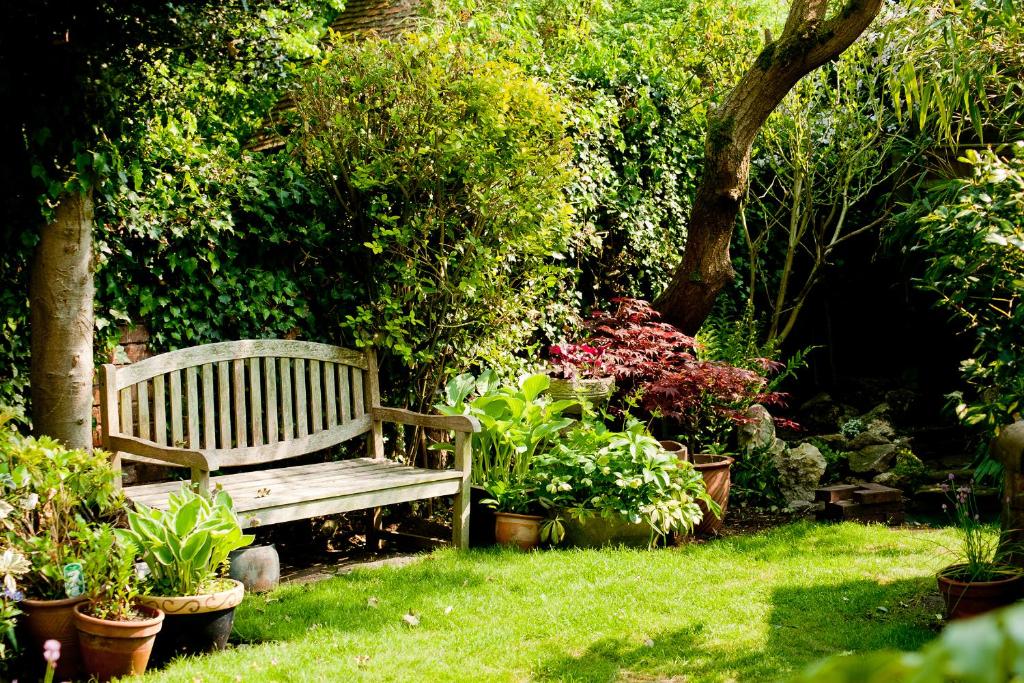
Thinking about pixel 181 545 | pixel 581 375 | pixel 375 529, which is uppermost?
pixel 581 375

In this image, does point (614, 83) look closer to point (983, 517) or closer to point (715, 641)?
point (983, 517)

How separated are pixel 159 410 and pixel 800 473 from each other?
491cm

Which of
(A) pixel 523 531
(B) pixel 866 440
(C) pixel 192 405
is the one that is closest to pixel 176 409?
(C) pixel 192 405

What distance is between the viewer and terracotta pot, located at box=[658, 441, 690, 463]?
623 centimetres

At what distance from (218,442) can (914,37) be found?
5.26 m

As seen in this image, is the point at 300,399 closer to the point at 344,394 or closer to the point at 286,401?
the point at 286,401

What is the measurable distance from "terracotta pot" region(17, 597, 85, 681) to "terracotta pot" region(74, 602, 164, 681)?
5 centimetres

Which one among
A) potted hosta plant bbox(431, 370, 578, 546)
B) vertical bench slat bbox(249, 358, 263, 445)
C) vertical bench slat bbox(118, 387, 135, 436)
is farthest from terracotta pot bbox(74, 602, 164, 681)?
potted hosta plant bbox(431, 370, 578, 546)

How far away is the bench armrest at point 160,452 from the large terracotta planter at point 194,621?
0.75m

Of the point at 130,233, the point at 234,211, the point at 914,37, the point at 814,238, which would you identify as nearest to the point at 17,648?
the point at 130,233

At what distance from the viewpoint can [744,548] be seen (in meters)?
5.72

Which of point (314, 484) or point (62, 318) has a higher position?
point (62, 318)

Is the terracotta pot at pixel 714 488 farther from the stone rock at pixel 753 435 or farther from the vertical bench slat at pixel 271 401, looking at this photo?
the vertical bench slat at pixel 271 401

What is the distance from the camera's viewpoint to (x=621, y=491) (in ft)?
18.3
